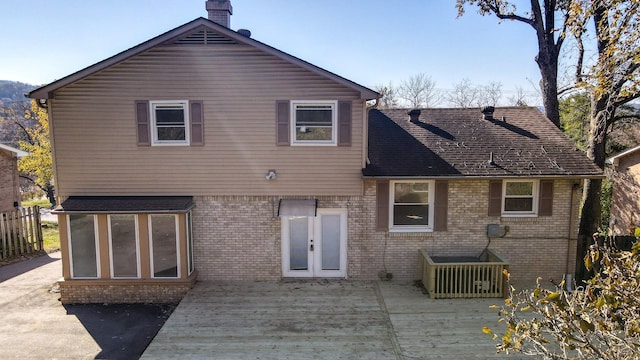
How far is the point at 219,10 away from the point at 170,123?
161 inches

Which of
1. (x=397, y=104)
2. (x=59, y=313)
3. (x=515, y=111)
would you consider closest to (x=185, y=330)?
(x=59, y=313)

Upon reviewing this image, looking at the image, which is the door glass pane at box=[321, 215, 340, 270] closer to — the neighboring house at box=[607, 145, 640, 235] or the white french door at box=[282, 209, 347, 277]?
the white french door at box=[282, 209, 347, 277]

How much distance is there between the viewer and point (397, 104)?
135 feet

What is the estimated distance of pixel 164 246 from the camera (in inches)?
419

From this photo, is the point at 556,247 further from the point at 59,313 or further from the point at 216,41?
the point at 59,313

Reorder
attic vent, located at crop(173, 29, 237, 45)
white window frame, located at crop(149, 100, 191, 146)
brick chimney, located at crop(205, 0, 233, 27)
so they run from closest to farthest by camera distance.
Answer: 1. attic vent, located at crop(173, 29, 237, 45)
2. white window frame, located at crop(149, 100, 191, 146)
3. brick chimney, located at crop(205, 0, 233, 27)

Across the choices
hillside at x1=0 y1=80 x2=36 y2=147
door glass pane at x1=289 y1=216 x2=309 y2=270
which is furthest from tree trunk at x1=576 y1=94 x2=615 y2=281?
hillside at x1=0 y1=80 x2=36 y2=147

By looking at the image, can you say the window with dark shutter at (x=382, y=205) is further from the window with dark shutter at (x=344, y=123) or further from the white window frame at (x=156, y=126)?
the white window frame at (x=156, y=126)

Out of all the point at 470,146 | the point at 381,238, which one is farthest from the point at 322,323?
the point at 470,146

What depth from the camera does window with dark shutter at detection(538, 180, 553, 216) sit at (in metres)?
11.2

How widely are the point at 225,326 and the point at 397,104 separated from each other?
36.1 metres

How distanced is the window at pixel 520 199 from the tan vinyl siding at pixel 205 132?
4.58 m

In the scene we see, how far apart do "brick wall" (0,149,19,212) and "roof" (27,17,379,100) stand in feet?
32.9

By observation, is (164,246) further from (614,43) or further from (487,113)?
(614,43)
